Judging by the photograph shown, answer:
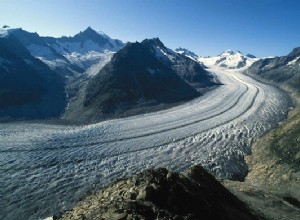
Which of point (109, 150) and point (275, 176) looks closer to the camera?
point (275, 176)

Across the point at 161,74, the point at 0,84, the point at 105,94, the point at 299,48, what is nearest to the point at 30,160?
the point at 105,94

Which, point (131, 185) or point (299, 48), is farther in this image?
point (299, 48)

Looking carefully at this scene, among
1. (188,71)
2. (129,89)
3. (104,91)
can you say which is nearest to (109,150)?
(104,91)

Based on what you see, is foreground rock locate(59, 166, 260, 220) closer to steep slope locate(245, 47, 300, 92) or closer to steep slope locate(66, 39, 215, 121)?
steep slope locate(66, 39, 215, 121)

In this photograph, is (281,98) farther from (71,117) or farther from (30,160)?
(30,160)

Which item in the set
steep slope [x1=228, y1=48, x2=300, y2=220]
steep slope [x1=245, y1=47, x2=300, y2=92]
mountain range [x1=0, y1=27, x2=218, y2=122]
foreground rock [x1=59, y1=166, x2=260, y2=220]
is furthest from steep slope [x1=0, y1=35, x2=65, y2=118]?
steep slope [x1=245, y1=47, x2=300, y2=92]

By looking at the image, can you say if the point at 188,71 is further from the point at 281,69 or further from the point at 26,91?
the point at 26,91
